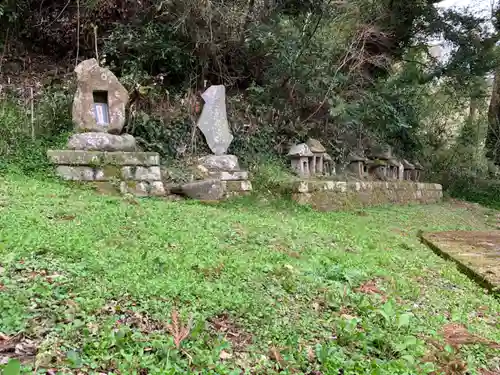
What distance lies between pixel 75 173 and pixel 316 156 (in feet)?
14.2

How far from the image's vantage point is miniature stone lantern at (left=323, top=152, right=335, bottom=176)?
842 cm

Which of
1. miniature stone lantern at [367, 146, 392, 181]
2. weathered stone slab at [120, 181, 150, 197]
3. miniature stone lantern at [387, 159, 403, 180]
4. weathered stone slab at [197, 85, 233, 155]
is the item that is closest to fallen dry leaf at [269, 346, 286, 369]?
weathered stone slab at [120, 181, 150, 197]

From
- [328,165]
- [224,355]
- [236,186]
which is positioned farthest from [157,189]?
[224,355]

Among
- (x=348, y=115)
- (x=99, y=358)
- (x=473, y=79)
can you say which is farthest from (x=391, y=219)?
(x=99, y=358)

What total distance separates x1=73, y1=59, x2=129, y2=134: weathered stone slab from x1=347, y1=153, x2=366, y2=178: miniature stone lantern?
493 centimetres

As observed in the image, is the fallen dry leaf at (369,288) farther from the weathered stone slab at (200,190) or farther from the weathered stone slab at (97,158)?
the weathered stone slab at (97,158)

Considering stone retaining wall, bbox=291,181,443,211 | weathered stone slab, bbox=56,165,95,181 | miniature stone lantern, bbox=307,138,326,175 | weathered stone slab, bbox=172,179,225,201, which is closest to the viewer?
weathered stone slab, bbox=56,165,95,181

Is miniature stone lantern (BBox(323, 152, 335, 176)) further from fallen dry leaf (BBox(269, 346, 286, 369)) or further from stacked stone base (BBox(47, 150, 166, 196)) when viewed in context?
fallen dry leaf (BBox(269, 346, 286, 369))

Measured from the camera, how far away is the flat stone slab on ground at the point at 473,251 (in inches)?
144

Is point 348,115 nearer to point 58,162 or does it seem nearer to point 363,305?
point 58,162

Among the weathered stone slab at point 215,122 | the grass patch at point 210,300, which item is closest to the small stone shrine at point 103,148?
the weathered stone slab at point 215,122

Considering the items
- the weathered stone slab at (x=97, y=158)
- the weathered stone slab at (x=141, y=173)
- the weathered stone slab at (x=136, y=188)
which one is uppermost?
the weathered stone slab at (x=97, y=158)

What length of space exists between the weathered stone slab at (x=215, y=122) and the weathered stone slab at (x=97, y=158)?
1.33 meters

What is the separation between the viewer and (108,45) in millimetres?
7465
